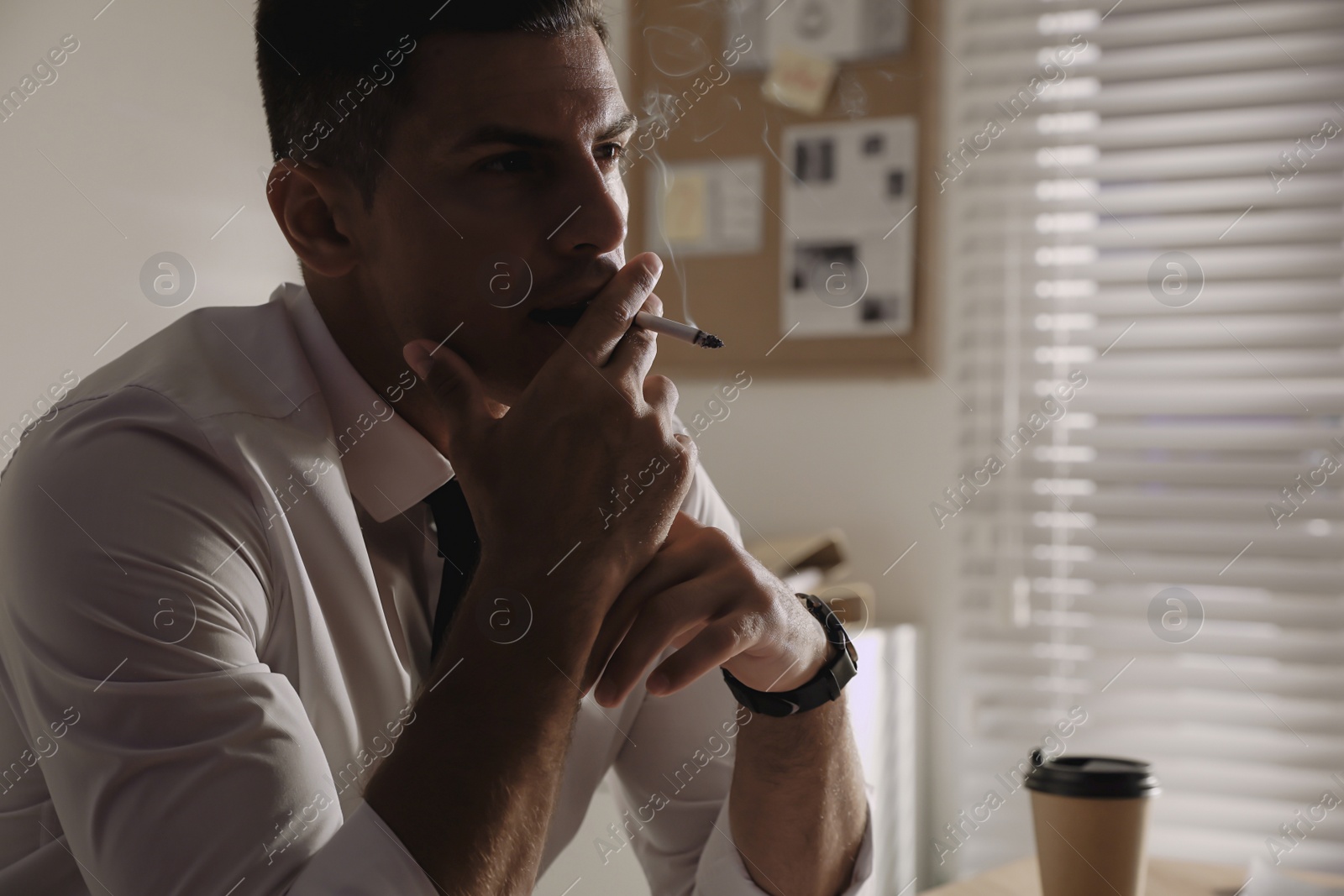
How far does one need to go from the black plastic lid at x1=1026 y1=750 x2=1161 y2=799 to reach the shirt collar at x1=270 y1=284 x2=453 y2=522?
2.35 feet

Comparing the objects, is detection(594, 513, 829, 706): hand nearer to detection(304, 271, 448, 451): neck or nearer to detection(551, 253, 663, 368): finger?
detection(551, 253, 663, 368): finger

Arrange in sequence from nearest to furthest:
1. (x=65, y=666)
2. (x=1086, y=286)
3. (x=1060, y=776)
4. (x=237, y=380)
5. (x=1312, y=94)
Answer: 1. (x=65, y=666)
2. (x=237, y=380)
3. (x=1060, y=776)
4. (x=1312, y=94)
5. (x=1086, y=286)

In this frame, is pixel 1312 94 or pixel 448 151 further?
pixel 1312 94

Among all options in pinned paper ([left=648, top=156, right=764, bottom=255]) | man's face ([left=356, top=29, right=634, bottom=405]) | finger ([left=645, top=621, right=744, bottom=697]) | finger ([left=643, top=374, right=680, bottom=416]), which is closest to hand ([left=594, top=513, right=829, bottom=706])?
finger ([left=645, top=621, right=744, bottom=697])

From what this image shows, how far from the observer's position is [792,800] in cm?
108

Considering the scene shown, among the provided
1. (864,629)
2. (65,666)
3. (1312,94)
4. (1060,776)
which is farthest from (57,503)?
(1312,94)

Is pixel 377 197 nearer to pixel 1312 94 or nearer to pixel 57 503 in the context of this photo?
pixel 57 503

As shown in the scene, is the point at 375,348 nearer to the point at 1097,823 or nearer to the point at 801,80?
the point at 1097,823

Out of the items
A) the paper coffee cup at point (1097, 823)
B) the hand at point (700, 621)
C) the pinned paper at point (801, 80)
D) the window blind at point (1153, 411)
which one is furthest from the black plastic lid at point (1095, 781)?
the pinned paper at point (801, 80)

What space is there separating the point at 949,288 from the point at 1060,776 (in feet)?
4.13

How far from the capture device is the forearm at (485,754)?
735 millimetres

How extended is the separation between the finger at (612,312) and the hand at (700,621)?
7.1 inches

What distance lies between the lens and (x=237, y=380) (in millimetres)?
952

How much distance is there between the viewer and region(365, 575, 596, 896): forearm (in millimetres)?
735
